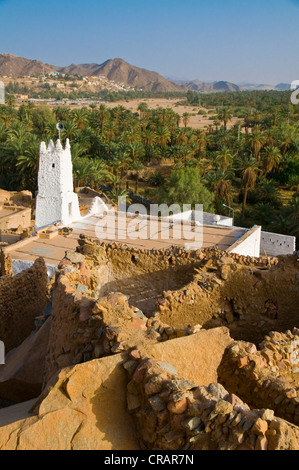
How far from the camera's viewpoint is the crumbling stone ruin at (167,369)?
361 cm

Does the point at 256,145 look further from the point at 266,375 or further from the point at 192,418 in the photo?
the point at 192,418

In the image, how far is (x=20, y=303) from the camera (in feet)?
32.1

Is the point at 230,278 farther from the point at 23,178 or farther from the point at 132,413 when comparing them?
the point at 23,178

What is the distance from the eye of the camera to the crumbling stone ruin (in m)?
3.61

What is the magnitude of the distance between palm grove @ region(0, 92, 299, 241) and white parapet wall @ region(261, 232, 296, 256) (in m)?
7.69

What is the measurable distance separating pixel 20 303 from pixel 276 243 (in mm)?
18902

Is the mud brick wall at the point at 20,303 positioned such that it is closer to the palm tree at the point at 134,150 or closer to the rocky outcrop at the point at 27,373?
the rocky outcrop at the point at 27,373

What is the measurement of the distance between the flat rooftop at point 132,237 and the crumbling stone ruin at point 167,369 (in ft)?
30.1

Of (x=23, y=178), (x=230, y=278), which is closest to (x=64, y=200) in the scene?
(x=230, y=278)

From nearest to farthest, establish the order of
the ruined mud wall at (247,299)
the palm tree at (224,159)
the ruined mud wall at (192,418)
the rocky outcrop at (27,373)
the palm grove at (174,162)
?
the ruined mud wall at (192,418) < the rocky outcrop at (27,373) < the ruined mud wall at (247,299) < the palm grove at (174,162) < the palm tree at (224,159)

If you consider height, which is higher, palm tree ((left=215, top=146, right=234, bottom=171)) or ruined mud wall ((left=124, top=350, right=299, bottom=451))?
ruined mud wall ((left=124, top=350, right=299, bottom=451))

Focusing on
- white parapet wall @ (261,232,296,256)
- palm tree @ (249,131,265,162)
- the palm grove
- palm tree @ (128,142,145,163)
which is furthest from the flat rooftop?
palm tree @ (249,131,265,162)

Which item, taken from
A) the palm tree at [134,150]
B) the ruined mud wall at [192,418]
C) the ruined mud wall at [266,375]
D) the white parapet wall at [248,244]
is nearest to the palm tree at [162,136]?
the palm tree at [134,150]

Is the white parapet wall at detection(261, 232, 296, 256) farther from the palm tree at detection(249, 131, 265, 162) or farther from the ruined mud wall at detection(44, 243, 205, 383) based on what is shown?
the palm tree at detection(249, 131, 265, 162)
